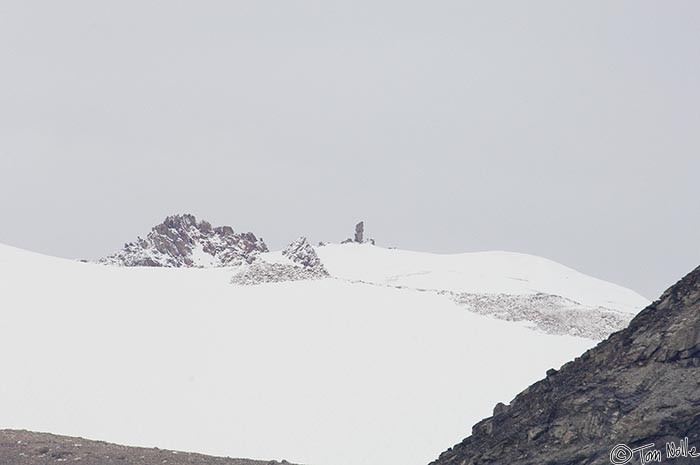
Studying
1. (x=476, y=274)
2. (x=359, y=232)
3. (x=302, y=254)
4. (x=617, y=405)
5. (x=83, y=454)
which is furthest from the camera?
(x=359, y=232)

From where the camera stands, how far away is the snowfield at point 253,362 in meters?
31.8

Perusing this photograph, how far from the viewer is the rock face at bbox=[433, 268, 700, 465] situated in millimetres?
16422

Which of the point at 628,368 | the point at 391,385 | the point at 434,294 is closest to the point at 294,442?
the point at 391,385

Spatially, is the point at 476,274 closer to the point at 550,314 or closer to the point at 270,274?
the point at 270,274

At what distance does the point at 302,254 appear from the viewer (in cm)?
7062

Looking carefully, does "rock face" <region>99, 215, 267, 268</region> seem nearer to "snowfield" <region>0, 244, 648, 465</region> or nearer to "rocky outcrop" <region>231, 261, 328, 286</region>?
"rocky outcrop" <region>231, 261, 328, 286</region>

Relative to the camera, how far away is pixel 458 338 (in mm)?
42375

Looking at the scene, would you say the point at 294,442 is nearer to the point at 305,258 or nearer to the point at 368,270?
the point at 305,258

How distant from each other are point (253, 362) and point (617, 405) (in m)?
22.8

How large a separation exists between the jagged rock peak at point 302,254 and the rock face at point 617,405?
50107mm

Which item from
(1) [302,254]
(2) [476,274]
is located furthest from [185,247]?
(2) [476,274]

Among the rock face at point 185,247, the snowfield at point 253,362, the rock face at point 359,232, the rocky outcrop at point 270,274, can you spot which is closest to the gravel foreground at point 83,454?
the snowfield at point 253,362

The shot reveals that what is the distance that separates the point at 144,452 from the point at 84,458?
168 centimetres

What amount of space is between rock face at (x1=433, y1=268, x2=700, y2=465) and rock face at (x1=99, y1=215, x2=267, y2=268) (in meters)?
57.3
